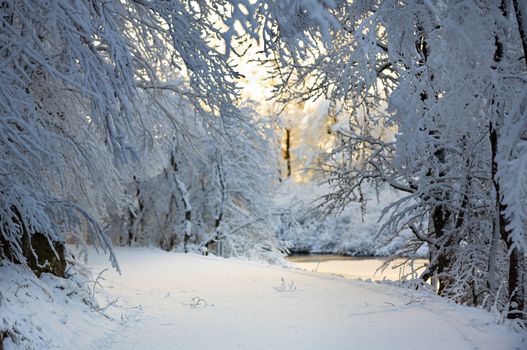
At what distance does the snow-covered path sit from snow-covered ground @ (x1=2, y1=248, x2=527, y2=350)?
0.4 inches

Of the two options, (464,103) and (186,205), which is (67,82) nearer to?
(464,103)

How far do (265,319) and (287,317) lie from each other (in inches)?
11.3

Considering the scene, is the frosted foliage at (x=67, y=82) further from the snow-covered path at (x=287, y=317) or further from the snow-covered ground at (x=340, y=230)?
the snow-covered ground at (x=340, y=230)

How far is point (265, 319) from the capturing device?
6.52 meters

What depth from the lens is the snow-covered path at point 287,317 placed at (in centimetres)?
539

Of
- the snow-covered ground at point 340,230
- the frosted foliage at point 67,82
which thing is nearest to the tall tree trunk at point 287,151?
the snow-covered ground at point 340,230

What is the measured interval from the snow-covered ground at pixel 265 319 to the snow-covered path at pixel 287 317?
0.04 ft

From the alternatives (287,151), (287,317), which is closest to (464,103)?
(287,317)

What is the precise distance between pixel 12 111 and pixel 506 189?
3744 mm

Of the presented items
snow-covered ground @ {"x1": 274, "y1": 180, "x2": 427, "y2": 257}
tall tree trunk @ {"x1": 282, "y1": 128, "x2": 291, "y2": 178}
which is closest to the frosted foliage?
snow-covered ground @ {"x1": 274, "y1": 180, "x2": 427, "y2": 257}

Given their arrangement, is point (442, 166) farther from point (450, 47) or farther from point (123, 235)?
point (123, 235)

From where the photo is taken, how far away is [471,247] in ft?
27.0

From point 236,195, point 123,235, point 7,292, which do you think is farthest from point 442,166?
point 123,235

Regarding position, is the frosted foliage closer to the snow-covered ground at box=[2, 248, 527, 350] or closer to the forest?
the forest
